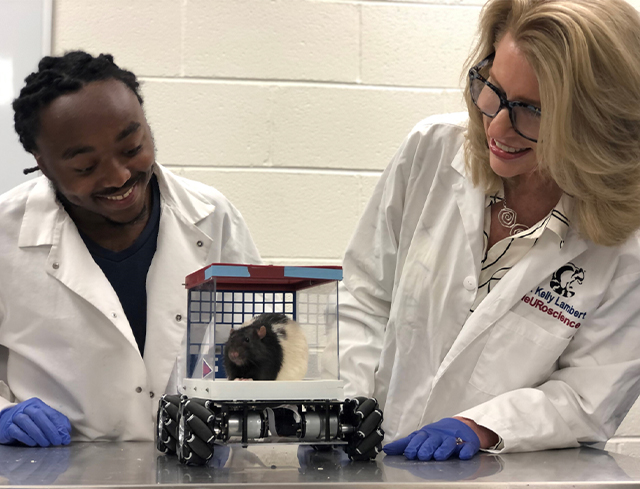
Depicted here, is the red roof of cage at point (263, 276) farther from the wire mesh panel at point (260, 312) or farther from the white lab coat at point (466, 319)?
the white lab coat at point (466, 319)

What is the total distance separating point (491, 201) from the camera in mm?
1388

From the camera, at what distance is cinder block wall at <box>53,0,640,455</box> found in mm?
2053

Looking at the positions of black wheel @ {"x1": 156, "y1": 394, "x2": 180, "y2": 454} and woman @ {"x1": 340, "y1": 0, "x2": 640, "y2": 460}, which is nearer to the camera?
black wheel @ {"x1": 156, "y1": 394, "x2": 180, "y2": 454}

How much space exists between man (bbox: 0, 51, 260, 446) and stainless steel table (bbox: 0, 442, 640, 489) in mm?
285

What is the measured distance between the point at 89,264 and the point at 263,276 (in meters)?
0.63

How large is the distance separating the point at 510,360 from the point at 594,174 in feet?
1.28

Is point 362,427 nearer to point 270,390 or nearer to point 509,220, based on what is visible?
point 270,390

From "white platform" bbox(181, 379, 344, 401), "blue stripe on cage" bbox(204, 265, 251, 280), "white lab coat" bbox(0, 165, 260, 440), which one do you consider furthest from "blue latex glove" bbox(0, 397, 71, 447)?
"blue stripe on cage" bbox(204, 265, 251, 280)

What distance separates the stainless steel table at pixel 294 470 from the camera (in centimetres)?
74

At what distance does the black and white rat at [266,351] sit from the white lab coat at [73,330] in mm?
518

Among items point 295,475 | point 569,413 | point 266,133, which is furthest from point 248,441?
point 266,133

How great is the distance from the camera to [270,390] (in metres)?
0.80

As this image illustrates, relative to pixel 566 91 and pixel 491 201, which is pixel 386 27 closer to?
pixel 491 201

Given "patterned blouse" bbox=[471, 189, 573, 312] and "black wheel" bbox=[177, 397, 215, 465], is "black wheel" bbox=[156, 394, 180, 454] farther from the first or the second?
"patterned blouse" bbox=[471, 189, 573, 312]
